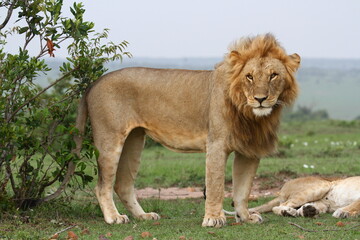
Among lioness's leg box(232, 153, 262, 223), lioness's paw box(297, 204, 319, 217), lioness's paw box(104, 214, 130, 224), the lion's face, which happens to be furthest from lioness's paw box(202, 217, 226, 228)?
lioness's paw box(297, 204, 319, 217)

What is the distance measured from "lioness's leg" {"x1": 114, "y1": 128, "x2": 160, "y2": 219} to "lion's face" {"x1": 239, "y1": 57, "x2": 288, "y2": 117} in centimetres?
126

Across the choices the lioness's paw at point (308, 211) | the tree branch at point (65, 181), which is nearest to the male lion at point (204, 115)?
the tree branch at point (65, 181)

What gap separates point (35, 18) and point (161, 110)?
1192 millimetres

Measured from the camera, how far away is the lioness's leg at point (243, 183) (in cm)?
567

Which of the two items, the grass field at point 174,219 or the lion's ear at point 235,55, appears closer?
the grass field at point 174,219

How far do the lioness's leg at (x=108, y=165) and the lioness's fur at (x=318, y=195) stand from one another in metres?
1.37

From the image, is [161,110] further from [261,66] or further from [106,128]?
[261,66]

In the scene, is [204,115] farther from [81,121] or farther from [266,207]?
[266,207]

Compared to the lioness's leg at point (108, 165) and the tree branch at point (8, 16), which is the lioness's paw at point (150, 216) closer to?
the lioness's leg at point (108, 165)

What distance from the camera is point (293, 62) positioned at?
210 inches

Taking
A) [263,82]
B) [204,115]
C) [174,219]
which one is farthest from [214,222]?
[263,82]

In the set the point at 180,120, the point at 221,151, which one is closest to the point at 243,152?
the point at 221,151

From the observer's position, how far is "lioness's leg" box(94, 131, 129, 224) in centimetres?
576

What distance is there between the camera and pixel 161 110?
571cm
